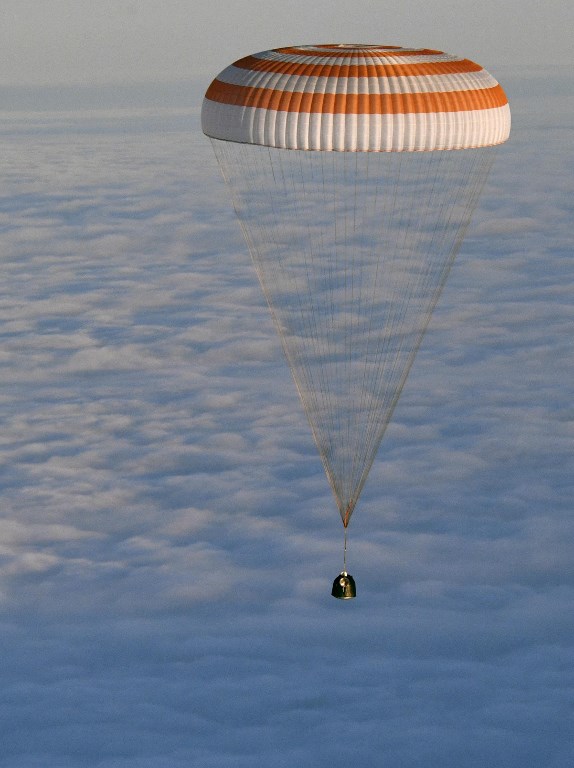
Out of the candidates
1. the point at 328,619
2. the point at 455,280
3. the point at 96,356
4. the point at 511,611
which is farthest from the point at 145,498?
the point at 455,280

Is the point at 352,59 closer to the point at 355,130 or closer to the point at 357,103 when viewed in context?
the point at 357,103

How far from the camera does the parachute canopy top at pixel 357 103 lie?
30.2m

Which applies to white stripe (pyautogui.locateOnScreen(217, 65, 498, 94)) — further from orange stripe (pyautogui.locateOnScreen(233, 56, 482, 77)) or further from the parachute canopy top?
orange stripe (pyautogui.locateOnScreen(233, 56, 482, 77))

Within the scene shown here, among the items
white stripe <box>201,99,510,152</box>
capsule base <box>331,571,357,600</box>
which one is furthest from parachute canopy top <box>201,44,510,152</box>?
capsule base <box>331,571,357,600</box>

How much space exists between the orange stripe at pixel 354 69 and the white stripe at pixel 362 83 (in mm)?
146

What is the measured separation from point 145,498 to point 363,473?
159 feet

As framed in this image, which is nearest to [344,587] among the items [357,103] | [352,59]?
[357,103]

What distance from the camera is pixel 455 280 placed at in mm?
163125

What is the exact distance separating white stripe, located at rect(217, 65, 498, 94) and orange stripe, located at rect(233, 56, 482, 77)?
0.15 m

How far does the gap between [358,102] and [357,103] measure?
39 mm

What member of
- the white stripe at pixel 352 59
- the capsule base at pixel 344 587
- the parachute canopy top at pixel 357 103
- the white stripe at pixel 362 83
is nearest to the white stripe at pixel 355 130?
the parachute canopy top at pixel 357 103

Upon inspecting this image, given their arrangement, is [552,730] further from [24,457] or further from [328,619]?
[24,457]

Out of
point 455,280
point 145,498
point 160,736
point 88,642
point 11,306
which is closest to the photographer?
point 160,736

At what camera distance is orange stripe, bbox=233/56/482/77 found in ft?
101
